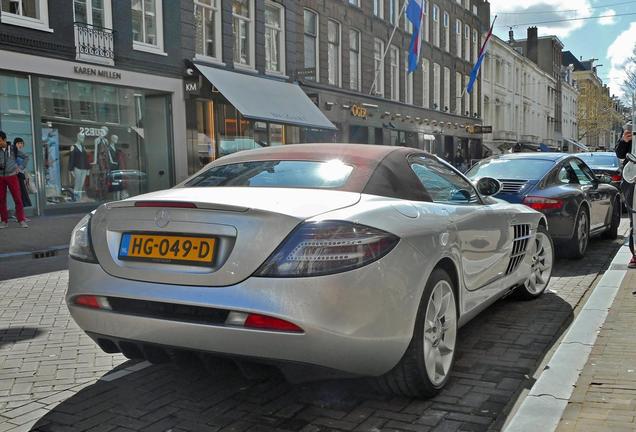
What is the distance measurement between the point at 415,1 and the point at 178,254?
23499 millimetres

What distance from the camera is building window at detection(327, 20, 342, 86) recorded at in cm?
2409

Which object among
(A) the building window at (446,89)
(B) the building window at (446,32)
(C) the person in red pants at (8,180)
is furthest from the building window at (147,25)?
(B) the building window at (446,32)

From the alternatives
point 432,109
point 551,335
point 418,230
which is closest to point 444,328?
point 418,230

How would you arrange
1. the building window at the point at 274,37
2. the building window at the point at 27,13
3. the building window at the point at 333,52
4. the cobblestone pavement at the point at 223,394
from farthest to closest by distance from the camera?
the building window at the point at 333,52, the building window at the point at 274,37, the building window at the point at 27,13, the cobblestone pavement at the point at 223,394

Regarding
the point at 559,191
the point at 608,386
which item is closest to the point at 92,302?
the point at 608,386

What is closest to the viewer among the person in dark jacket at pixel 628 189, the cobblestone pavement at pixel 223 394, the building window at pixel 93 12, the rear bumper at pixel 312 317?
the rear bumper at pixel 312 317

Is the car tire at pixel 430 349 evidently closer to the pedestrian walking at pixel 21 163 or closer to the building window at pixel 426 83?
the pedestrian walking at pixel 21 163

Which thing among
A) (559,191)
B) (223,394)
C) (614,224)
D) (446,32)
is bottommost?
(223,394)

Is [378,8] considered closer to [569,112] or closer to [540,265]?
[540,265]

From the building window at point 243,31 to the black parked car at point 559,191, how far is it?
42.5 feet

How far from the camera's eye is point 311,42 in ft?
75.6

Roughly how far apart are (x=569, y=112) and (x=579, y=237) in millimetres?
78347

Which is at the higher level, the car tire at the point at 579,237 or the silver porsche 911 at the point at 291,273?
the silver porsche 911 at the point at 291,273

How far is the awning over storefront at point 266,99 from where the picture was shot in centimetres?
1755
